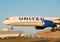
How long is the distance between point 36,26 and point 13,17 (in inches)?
378

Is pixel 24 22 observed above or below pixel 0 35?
above

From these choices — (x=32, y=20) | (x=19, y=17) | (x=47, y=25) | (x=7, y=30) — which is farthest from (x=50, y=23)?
(x=7, y=30)

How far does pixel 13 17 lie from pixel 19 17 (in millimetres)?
2401

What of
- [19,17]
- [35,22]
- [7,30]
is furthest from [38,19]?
[7,30]

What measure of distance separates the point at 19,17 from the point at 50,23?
1202 cm

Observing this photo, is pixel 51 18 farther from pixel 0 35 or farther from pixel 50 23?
pixel 0 35

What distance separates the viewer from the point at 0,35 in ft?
255

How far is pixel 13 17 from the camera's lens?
77.5 meters

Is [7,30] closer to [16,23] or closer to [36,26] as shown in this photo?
[16,23]

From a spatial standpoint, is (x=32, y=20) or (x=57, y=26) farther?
(x=57, y=26)

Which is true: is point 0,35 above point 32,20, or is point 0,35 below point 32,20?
below

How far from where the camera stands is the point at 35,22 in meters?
76.4

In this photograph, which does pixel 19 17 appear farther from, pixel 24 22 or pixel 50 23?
pixel 50 23

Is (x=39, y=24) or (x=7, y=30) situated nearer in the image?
(x=39, y=24)
